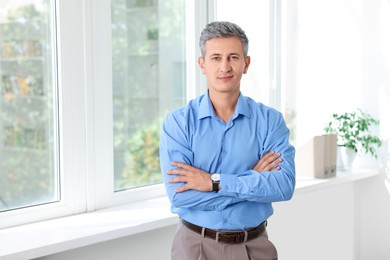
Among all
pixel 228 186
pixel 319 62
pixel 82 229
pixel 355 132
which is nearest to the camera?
pixel 228 186

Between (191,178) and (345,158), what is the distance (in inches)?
86.7

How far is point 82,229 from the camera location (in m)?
2.24

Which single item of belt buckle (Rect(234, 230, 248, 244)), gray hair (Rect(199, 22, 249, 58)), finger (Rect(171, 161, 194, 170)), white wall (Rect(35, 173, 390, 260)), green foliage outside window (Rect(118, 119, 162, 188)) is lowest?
white wall (Rect(35, 173, 390, 260))

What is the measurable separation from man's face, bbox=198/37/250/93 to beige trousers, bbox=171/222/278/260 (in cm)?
55

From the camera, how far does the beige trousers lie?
1970 mm

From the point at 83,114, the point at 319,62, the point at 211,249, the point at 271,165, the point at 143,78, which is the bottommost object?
the point at 211,249

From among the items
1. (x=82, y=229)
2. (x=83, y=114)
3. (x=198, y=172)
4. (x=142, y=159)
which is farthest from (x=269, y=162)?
(x=142, y=159)

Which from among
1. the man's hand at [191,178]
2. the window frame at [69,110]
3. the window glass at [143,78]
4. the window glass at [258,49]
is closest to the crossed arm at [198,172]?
the man's hand at [191,178]

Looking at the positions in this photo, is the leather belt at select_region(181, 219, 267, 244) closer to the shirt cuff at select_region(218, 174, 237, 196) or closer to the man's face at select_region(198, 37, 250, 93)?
the shirt cuff at select_region(218, 174, 237, 196)

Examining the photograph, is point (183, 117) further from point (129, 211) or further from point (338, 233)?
point (338, 233)

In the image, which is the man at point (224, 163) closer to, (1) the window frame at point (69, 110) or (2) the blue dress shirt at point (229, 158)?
(2) the blue dress shirt at point (229, 158)

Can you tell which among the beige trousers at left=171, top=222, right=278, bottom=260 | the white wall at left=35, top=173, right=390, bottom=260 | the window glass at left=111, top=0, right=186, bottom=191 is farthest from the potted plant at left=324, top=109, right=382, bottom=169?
the beige trousers at left=171, top=222, right=278, bottom=260

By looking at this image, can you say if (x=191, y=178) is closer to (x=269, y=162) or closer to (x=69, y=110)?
(x=269, y=162)

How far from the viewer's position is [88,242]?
2.15m
